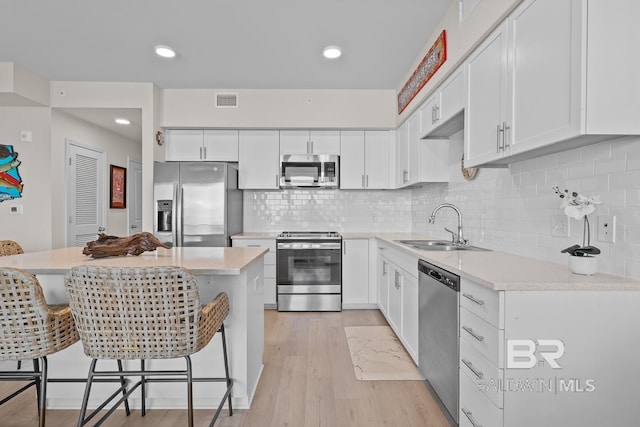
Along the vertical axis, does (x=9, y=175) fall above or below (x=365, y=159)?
below

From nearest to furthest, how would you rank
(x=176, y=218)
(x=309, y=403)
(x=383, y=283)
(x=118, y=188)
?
(x=309, y=403)
(x=383, y=283)
(x=176, y=218)
(x=118, y=188)

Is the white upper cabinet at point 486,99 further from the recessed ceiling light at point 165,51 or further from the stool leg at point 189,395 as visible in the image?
the recessed ceiling light at point 165,51

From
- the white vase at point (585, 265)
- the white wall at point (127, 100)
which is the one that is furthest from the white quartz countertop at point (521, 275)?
the white wall at point (127, 100)

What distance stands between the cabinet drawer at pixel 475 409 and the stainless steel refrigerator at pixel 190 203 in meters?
2.88

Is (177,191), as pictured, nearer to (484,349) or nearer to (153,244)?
(153,244)

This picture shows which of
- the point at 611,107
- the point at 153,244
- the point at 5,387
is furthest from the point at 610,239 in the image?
the point at 5,387

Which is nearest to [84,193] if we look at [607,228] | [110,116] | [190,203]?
[110,116]

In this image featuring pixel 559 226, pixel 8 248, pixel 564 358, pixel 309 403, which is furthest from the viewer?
pixel 8 248

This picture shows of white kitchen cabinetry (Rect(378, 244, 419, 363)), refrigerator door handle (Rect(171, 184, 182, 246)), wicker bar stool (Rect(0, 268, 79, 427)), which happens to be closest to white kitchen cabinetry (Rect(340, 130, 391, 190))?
white kitchen cabinetry (Rect(378, 244, 419, 363))

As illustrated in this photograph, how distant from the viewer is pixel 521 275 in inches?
58.2

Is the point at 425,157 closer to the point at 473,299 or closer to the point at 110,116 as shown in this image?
the point at 473,299

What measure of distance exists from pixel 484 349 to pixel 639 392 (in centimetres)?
54

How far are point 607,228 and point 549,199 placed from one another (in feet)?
1.32

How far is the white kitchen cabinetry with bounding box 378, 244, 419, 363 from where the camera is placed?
8.17 feet
